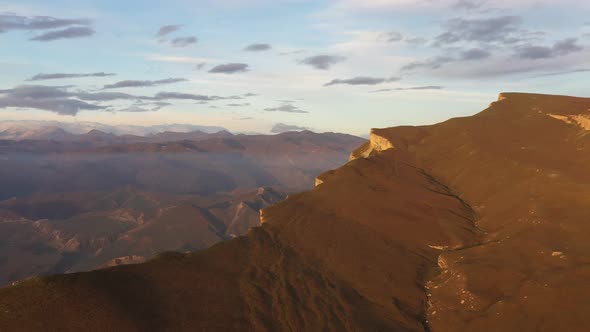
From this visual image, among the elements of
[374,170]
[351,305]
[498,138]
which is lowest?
[351,305]

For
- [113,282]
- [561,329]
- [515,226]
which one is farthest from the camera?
[515,226]

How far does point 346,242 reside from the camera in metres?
46.0

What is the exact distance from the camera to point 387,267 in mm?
40625

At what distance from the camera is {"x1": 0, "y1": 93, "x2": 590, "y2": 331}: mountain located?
29125mm

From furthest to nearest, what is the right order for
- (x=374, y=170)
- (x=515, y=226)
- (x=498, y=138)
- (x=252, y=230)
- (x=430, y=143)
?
1. (x=430, y=143)
2. (x=498, y=138)
3. (x=374, y=170)
4. (x=252, y=230)
5. (x=515, y=226)

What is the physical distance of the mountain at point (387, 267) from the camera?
95.6 ft

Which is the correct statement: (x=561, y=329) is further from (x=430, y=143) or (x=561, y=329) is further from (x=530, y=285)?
(x=430, y=143)

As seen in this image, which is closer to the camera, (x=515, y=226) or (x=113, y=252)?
(x=515, y=226)

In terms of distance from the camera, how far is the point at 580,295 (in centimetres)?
2955

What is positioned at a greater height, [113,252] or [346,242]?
[346,242]

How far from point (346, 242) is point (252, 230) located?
12074mm

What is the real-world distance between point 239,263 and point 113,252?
18574 cm

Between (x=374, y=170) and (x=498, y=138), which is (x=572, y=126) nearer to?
(x=498, y=138)

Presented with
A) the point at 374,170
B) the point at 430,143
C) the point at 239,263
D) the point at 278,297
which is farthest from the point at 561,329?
the point at 430,143
